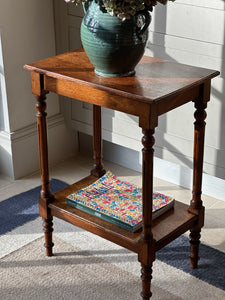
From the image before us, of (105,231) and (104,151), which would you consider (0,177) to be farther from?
(105,231)

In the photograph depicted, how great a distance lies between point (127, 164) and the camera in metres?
3.38

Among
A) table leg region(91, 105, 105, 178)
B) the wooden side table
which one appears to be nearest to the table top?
the wooden side table

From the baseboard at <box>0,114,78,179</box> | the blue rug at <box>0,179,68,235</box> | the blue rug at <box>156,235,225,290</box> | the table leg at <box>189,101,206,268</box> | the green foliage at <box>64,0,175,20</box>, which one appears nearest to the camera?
the green foliage at <box>64,0,175,20</box>

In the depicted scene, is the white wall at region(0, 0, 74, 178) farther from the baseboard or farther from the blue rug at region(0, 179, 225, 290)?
the blue rug at region(0, 179, 225, 290)

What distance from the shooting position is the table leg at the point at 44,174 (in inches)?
89.1

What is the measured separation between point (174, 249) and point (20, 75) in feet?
4.30

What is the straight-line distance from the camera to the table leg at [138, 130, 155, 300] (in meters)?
1.95

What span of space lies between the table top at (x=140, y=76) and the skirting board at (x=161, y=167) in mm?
982

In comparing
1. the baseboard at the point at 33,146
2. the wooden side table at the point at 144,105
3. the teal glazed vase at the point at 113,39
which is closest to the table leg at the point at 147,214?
the wooden side table at the point at 144,105

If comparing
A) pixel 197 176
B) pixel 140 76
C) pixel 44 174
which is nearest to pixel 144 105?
pixel 140 76

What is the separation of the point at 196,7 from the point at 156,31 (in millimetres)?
263

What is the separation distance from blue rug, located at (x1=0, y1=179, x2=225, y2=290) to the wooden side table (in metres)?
0.08

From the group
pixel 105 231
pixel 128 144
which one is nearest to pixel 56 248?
pixel 105 231

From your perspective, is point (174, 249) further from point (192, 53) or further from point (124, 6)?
point (124, 6)
